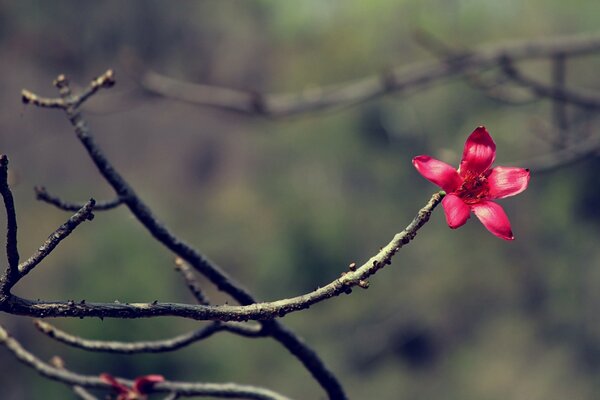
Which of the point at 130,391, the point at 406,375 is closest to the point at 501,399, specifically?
the point at 406,375

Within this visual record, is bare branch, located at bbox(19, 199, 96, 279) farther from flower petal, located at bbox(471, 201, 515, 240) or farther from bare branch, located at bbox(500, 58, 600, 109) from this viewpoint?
bare branch, located at bbox(500, 58, 600, 109)

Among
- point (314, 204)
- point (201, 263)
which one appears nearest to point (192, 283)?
point (201, 263)

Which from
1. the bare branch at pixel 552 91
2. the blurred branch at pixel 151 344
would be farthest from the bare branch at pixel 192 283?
the bare branch at pixel 552 91

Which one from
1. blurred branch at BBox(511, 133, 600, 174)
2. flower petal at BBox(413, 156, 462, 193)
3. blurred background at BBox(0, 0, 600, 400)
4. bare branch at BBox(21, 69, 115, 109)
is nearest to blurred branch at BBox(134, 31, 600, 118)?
blurred branch at BBox(511, 133, 600, 174)

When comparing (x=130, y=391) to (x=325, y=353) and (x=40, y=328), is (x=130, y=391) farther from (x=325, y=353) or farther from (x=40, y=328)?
(x=325, y=353)

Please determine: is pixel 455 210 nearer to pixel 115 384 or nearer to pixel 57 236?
pixel 57 236

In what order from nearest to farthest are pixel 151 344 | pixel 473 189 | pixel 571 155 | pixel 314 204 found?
pixel 473 189 → pixel 151 344 → pixel 571 155 → pixel 314 204

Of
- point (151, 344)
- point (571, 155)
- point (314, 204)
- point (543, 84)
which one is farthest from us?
point (314, 204)

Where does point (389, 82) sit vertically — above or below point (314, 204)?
below
